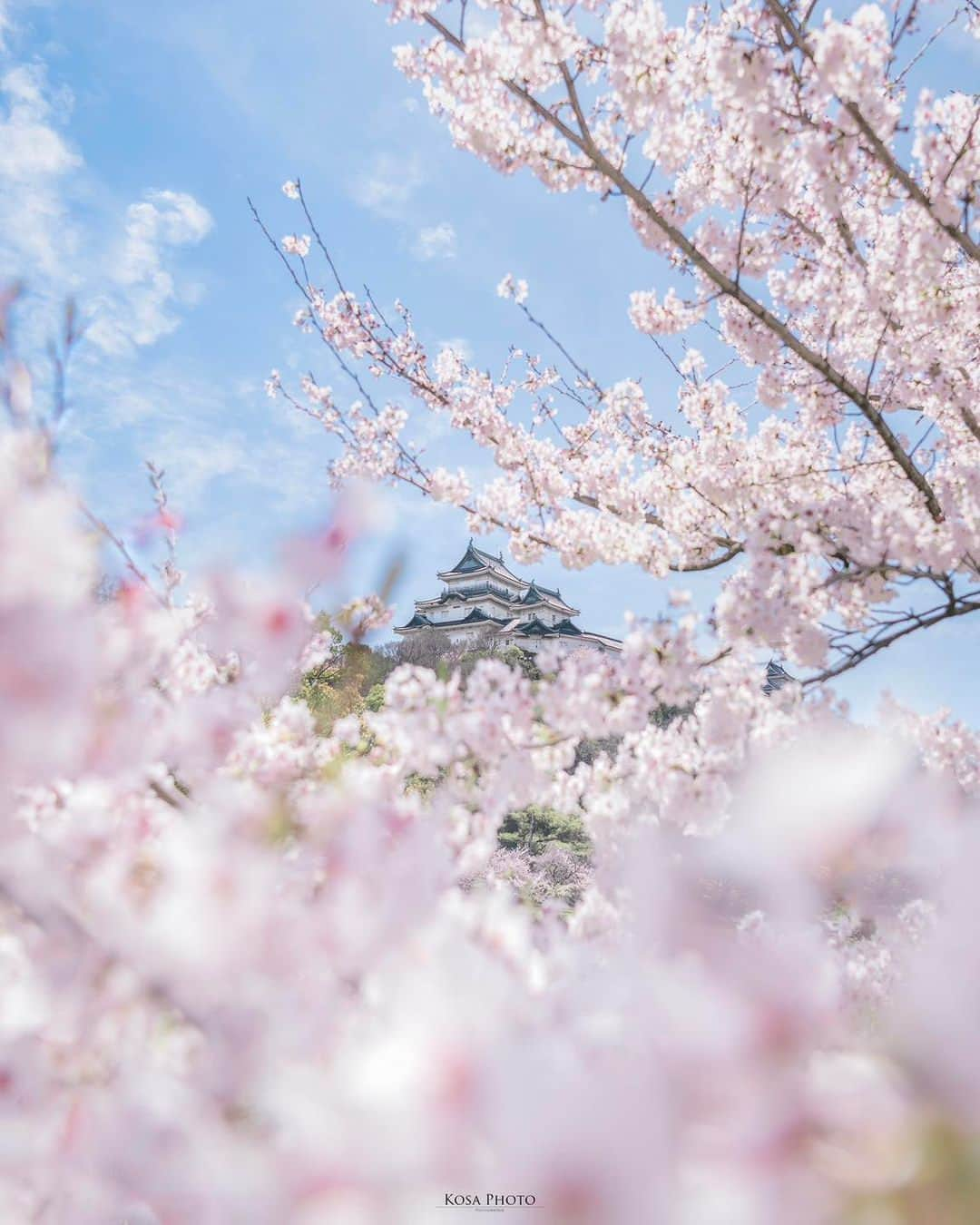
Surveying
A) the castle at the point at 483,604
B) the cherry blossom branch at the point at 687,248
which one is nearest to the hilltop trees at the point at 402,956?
the cherry blossom branch at the point at 687,248

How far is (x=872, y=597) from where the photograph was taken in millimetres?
4078

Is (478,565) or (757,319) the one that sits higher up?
(478,565)

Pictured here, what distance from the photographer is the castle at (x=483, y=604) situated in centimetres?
4450

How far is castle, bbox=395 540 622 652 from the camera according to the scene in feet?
146

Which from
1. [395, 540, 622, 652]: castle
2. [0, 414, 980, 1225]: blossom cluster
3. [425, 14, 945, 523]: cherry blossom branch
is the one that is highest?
[395, 540, 622, 652]: castle

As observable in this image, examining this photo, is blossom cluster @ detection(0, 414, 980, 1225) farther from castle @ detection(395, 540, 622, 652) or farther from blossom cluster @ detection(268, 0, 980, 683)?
castle @ detection(395, 540, 622, 652)

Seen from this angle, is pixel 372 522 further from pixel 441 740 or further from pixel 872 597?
pixel 872 597

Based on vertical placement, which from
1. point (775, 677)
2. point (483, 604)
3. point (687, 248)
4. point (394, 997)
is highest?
point (483, 604)

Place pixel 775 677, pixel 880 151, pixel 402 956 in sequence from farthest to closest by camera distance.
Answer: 1. pixel 775 677
2. pixel 880 151
3. pixel 402 956

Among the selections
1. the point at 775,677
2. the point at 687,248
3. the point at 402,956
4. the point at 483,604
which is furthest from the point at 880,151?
the point at 483,604

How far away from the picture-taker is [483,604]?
4706cm

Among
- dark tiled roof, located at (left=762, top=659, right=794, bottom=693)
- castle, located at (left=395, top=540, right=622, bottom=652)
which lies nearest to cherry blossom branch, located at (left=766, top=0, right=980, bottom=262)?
dark tiled roof, located at (left=762, top=659, right=794, bottom=693)

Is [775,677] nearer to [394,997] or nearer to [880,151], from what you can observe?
[880,151]

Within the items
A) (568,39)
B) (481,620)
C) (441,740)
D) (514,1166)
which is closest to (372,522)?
(441,740)
